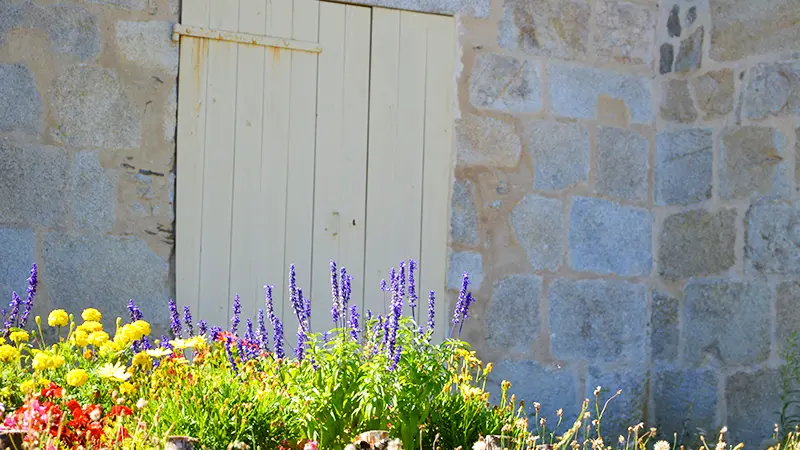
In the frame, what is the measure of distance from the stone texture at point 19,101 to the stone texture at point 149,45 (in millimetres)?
398

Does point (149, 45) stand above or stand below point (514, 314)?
above

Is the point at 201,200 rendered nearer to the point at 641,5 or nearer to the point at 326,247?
the point at 326,247

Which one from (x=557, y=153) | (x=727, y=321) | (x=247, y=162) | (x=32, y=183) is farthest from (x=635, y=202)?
(x=32, y=183)

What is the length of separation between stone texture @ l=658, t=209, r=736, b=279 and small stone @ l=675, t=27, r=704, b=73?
741 mm

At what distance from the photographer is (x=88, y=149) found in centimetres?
430

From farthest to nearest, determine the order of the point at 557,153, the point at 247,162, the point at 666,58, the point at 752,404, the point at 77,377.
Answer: the point at 666,58
the point at 557,153
the point at 752,404
the point at 247,162
the point at 77,377

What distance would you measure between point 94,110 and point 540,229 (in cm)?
218

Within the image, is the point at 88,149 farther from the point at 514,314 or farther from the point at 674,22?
the point at 674,22

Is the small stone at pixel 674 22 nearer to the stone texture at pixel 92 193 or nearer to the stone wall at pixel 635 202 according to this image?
the stone wall at pixel 635 202

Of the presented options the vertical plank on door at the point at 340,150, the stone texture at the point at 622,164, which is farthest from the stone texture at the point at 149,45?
A: the stone texture at the point at 622,164

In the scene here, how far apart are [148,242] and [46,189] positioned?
18.3 inches

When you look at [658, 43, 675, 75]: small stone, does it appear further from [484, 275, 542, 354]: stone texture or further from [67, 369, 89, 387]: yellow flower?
[67, 369, 89, 387]: yellow flower

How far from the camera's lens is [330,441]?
9.32 ft

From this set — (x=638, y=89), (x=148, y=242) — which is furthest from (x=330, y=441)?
(x=638, y=89)
